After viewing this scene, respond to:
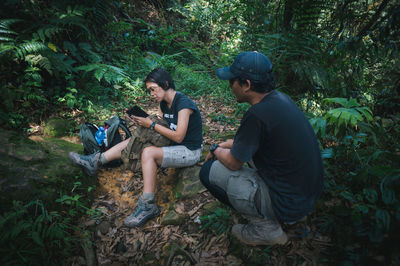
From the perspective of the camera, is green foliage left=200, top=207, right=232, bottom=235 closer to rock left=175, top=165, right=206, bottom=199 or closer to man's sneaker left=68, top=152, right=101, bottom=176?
rock left=175, top=165, right=206, bottom=199

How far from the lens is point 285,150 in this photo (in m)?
1.81

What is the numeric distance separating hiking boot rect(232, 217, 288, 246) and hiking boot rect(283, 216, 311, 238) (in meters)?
0.19

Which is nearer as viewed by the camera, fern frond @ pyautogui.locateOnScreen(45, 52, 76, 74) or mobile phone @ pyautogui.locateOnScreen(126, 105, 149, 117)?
mobile phone @ pyautogui.locateOnScreen(126, 105, 149, 117)

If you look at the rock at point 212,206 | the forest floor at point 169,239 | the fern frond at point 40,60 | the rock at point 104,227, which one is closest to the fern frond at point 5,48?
the fern frond at point 40,60

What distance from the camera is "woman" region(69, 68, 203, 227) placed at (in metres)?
2.78

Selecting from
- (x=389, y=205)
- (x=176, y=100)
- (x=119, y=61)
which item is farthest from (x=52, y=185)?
(x=119, y=61)

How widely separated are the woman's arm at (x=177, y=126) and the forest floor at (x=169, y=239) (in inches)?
32.6

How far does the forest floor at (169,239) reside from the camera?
2100 millimetres

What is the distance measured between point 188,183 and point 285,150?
66.3 inches

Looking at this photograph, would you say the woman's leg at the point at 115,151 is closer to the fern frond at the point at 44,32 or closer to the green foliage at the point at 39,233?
the green foliage at the point at 39,233

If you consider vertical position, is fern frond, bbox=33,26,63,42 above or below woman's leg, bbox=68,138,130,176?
above

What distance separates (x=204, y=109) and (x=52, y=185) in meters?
3.93

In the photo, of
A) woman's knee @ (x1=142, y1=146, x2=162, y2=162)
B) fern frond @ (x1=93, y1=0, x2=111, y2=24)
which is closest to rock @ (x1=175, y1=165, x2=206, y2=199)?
woman's knee @ (x1=142, y1=146, x2=162, y2=162)

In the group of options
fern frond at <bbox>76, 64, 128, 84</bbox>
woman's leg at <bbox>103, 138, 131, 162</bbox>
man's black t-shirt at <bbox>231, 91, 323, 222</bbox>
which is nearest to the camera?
man's black t-shirt at <bbox>231, 91, 323, 222</bbox>
